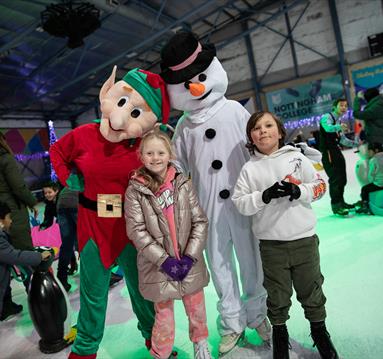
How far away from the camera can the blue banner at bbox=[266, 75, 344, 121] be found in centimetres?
1188

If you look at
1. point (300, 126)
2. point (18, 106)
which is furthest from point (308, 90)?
Answer: point (18, 106)

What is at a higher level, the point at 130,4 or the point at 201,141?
the point at 130,4

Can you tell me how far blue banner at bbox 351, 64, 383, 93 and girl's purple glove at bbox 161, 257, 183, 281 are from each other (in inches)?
458

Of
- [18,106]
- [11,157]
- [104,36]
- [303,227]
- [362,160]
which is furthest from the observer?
[18,106]

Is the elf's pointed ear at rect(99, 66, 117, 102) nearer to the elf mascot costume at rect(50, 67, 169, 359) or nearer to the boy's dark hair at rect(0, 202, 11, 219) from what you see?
the elf mascot costume at rect(50, 67, 169, 359)

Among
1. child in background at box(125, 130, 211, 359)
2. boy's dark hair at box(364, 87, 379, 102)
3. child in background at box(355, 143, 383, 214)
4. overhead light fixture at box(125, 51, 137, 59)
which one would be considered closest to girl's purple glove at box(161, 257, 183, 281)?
child in background at box(125, 130, 211, 359)

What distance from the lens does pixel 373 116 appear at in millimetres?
3494

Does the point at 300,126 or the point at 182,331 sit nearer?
the point at 182,331

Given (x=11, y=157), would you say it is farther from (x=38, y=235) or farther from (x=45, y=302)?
(x=38, y=235)

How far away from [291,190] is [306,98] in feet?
39.6

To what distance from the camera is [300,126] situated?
12758mm

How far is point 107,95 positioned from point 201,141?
20.6 inches

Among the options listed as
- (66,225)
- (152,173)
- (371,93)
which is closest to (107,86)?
(152,173)

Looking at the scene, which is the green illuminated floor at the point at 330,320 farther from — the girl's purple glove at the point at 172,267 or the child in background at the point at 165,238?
the girl's purple glove at the point at 172,267
